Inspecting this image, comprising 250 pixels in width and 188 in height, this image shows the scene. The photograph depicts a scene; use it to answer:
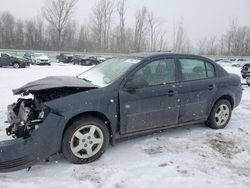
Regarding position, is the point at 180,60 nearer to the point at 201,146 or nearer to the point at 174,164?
the point at 201,146

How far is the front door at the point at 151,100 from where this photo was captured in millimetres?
4445

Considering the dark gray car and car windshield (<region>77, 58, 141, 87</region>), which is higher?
car windshield (<region>77, 58, 141, 87</region>)

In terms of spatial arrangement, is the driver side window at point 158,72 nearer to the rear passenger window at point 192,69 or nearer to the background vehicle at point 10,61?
Result: the rear passenger window at point 192,69

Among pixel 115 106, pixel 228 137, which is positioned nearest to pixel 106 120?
pixel 115 106

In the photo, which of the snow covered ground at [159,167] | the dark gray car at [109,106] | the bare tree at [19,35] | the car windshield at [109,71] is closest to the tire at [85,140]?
the dark gray car at [109,106]

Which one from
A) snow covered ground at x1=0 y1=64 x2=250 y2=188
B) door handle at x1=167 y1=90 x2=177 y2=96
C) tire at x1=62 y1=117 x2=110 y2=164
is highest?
door handle at x1=167 y1=90 x2=177 y2=96

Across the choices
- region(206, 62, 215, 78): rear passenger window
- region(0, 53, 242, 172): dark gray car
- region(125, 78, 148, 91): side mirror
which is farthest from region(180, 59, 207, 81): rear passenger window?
region(125, 78, 148, 91): side mirror

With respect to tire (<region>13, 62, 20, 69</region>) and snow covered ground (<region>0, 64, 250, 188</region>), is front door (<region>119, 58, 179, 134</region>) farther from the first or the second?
tire (<region>13, 62, 20, 69</region>)

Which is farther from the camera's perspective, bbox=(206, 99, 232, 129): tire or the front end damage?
bbox=(206, 99, 232, 129): tire

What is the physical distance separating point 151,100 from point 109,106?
791 millimetres

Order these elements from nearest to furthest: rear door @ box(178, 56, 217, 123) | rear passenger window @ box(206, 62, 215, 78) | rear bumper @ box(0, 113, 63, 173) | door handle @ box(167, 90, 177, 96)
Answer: rear bumper @ box(0, 113, 63, 173), door handle @ box(167, 90, 177, 96), rear door @ box(178, 56, 217, 123), rear passenger window @ box(206, 62, 215, 78)

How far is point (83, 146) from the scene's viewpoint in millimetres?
4090

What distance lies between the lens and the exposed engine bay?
380cm

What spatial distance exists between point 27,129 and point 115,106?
1.31 m
